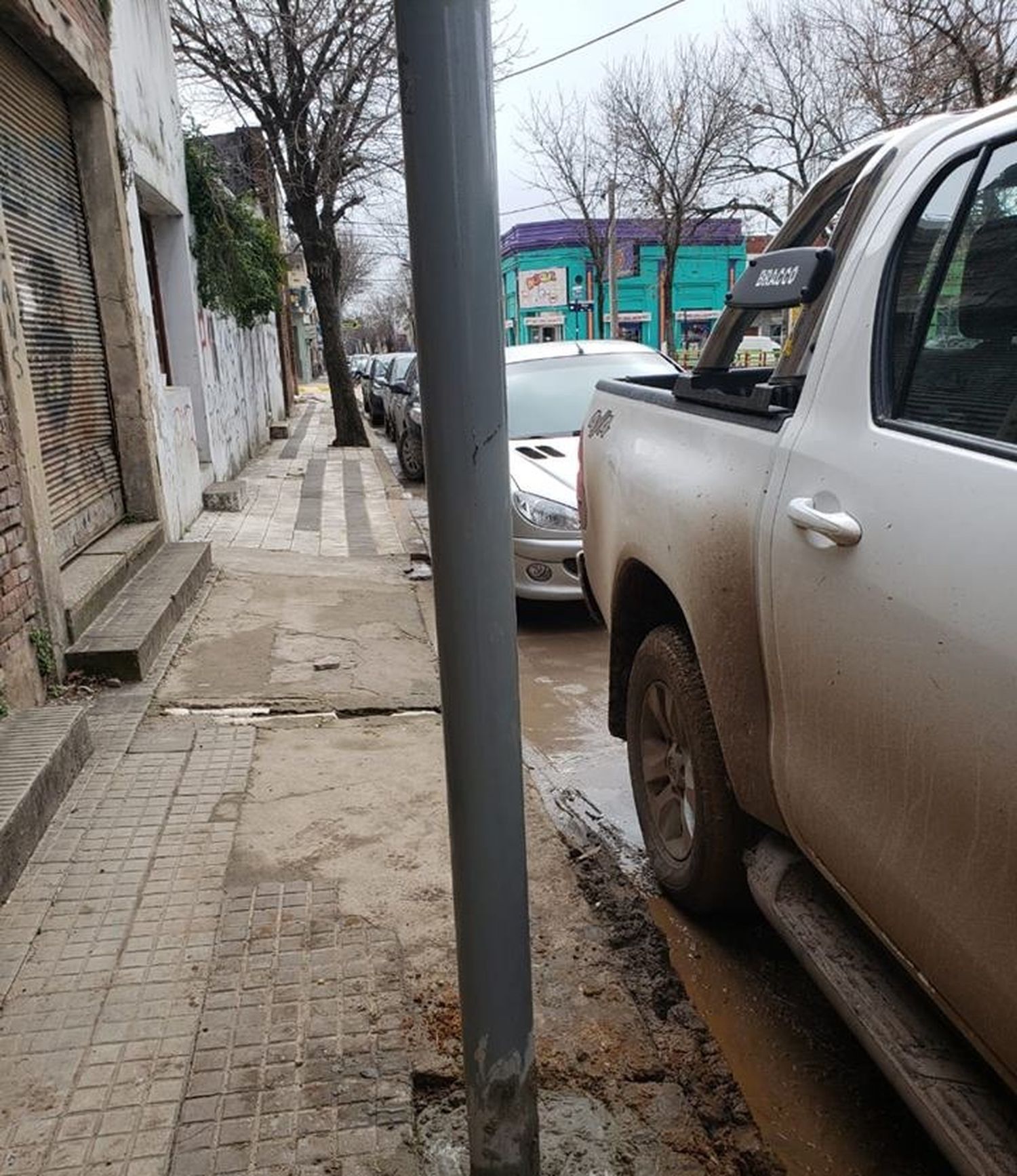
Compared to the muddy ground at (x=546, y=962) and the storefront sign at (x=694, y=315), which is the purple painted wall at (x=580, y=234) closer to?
the storefront sign at (x=694, y=315)

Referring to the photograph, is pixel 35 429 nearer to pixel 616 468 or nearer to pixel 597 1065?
pixel 616 468

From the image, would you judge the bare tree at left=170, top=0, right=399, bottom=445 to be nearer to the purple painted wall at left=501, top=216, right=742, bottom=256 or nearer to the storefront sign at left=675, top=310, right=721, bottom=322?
the purple painted wall at left=501, top=216, right=742, bottom=256

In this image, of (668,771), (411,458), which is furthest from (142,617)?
(411,458)

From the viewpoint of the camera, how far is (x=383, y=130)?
1628 centimetres

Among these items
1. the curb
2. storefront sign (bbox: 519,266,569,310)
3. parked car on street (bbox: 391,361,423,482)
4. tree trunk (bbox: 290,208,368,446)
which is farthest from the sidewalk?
storefront sign (bbox: 519,266,569,310)

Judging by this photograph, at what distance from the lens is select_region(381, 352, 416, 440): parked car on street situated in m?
16.9

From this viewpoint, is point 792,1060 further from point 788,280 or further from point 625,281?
point 625,281

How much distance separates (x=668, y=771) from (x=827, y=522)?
1.44 meters

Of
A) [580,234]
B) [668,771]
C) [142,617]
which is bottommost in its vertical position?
[142,617]

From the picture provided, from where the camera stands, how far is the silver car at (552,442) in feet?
20.6

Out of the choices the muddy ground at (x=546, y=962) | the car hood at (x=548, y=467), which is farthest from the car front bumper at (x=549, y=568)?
the muddy ground at (x=546, y=962)

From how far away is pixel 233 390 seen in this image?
46.1ft

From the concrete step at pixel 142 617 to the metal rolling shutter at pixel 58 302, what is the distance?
1.49 ft

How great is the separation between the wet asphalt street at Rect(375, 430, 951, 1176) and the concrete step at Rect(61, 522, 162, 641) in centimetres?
277
